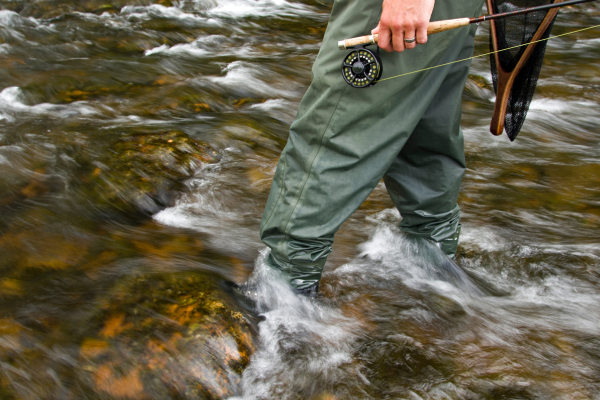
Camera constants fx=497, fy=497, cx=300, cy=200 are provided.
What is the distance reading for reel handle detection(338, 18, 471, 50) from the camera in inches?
75.5

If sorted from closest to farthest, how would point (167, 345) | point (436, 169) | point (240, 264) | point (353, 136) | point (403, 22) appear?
point (403, 22) → point (353, 136) → point (167, 345) → point (436, 169) → point (240, 264)

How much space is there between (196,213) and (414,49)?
225cm

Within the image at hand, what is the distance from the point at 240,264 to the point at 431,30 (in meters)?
1.75

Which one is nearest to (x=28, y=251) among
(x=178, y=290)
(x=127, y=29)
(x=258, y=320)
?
(x=178, y=290)

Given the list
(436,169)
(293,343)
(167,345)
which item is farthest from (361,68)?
(167,345)

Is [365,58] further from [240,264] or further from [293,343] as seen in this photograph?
[240,264]

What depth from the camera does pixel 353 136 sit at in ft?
6.91

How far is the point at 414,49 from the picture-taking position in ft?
6.56

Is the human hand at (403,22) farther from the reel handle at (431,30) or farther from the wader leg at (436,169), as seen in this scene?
the wader leg at (436,169)

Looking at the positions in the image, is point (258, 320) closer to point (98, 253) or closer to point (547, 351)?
point (98, 253)

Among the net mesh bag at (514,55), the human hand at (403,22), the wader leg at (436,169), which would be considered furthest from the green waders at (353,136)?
the net mesh bag at (514,55)

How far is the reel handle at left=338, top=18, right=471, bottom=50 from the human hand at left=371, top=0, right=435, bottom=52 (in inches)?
1.5

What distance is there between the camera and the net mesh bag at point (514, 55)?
257 cm

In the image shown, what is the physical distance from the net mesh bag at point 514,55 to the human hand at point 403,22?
2.82 ft
